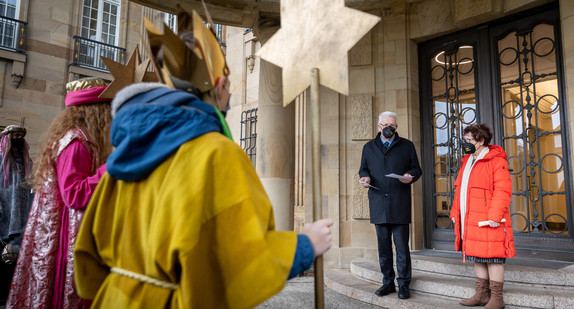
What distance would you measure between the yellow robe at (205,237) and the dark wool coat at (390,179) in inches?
121

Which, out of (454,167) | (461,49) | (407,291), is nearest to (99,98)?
(407,291)

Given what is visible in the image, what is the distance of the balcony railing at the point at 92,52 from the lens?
13883 mm

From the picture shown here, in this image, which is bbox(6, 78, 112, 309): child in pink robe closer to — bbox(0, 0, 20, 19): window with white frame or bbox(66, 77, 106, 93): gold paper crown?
bbox(66, 77, 106, 93): gold paper crown

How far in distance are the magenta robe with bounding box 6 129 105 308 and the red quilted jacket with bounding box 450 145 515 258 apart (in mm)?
3021

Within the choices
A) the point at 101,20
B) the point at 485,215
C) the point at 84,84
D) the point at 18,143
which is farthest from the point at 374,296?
the point at 101,20

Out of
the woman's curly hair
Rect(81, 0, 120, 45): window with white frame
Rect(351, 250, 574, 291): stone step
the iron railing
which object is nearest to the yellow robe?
the woman's curly hair

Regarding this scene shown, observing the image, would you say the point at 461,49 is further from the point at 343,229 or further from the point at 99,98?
the point at 99,98

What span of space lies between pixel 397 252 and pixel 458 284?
70cm

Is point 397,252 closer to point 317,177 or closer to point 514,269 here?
point 514,269

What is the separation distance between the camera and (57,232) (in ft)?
6.78

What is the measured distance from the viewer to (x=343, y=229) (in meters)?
5.91

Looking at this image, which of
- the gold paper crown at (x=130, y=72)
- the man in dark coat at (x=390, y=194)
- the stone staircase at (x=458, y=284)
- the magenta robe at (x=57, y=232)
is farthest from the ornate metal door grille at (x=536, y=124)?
the magenta robe at (x=57, y=232)

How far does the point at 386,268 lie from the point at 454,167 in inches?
93.4

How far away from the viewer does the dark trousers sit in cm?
387
